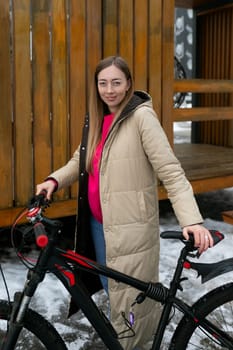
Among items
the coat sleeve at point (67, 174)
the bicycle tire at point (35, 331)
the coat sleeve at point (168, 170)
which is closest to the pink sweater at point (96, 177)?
the coat sleeve at point (67, 174)

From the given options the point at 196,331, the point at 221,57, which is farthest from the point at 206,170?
the point at 196,331

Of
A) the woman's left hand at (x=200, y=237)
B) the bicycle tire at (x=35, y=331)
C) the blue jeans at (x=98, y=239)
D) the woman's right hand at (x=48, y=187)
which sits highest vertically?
the woman's right hand at (x=48, y=187)

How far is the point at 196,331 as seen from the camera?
232cm

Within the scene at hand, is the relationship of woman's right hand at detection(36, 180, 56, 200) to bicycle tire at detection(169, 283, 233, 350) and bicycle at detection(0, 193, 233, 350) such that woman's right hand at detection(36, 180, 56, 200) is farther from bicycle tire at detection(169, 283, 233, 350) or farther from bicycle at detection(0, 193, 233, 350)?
bicycle tire at detection(169, 283, 233, 350)

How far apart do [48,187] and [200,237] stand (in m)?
0.82

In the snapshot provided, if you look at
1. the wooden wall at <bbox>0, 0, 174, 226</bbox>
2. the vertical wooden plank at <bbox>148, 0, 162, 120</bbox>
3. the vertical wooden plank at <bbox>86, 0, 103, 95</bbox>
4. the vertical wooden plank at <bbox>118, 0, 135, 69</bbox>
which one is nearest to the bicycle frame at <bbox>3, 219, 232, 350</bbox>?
the wooden wall at <bbox>0, 0, 174, 226</bbox>

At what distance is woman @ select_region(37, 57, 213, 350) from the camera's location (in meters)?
2.46

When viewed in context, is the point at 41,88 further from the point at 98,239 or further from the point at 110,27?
the point at 98,239

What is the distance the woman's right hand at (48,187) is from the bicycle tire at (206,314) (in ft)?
2.77

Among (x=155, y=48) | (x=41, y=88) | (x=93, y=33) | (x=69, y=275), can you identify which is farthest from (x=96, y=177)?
(x=155, y=48)

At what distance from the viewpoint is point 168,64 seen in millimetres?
5066

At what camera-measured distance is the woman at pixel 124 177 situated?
2.46m

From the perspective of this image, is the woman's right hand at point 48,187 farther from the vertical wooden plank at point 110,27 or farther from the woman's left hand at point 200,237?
the vertical wooden plank at point 110,27

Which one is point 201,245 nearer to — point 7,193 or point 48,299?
point 48,299
